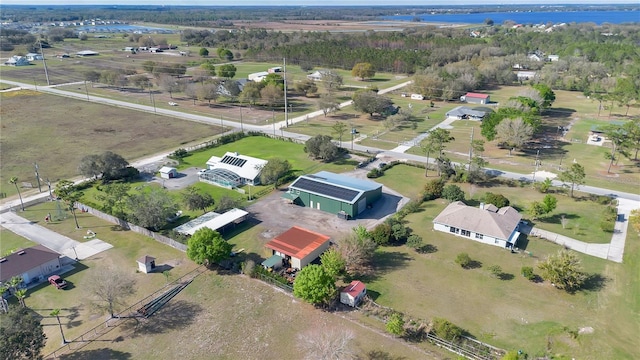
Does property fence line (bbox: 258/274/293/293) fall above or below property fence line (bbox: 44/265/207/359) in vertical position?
above

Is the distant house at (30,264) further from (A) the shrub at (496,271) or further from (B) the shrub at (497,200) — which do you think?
(B) the shrub at (497,200)

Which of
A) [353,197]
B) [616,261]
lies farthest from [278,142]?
[616,261]

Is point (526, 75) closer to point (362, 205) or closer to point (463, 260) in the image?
point (362, 205)

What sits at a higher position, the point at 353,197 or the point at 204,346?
the point at 353,197

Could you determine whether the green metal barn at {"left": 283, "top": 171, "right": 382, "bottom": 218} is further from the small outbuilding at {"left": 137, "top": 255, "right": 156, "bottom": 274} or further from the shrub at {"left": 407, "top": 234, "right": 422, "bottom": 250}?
the small outbuilding at {"left": 137, "top": 255, "right": 156, "bottom": 274}

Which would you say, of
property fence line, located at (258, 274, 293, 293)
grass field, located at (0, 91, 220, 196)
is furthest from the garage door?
grass field, located at (0, 91, 220, 196)

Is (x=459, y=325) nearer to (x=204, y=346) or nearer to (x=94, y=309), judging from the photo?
(x=204, y=346)
